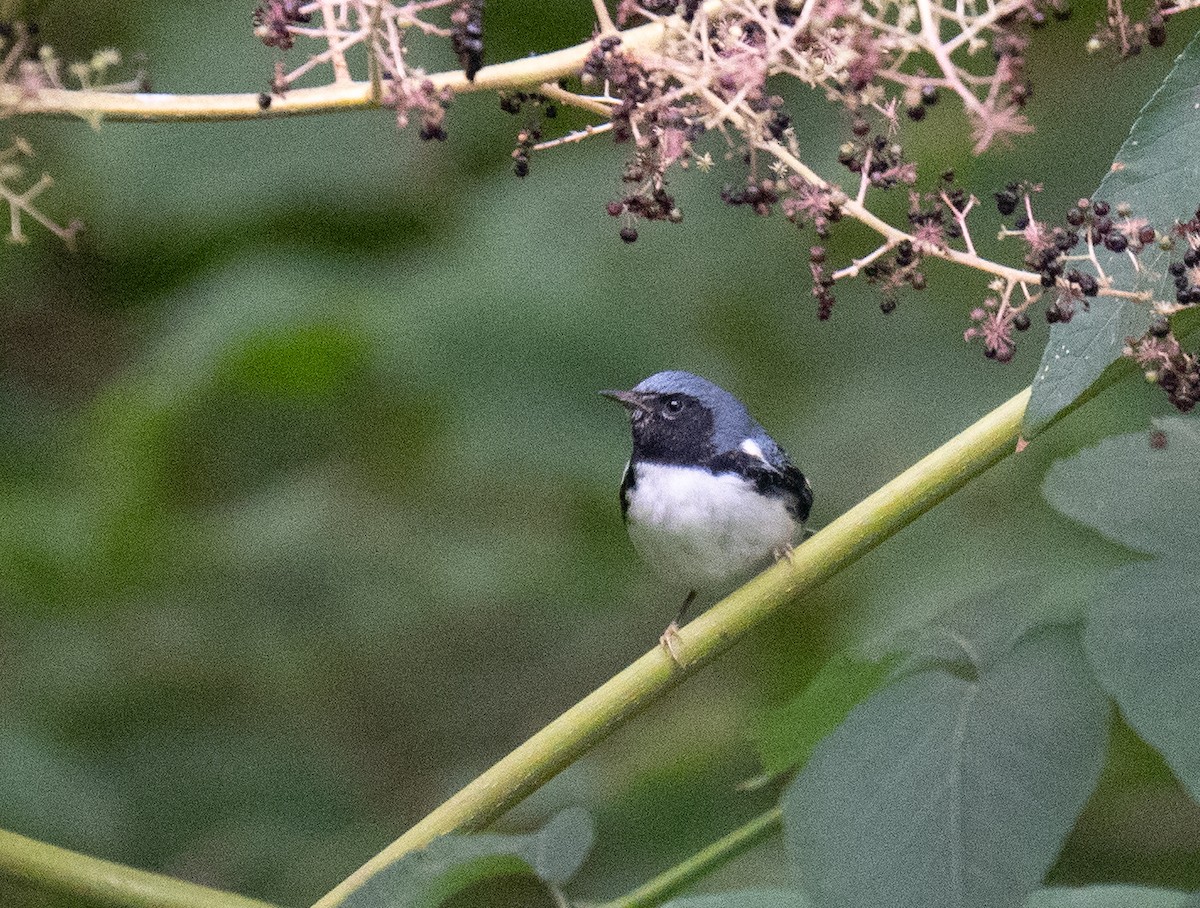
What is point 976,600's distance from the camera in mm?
1529

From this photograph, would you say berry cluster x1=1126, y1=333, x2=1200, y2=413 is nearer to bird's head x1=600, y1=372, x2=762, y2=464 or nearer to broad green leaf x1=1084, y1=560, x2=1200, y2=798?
broad green leaf x1=1084, y1=560, x2=1200, y2=798

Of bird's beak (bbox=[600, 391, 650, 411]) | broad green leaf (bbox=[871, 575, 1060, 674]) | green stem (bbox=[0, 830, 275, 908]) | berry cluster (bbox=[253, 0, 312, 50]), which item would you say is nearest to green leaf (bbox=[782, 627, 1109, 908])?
broad green leaf (bbox=[871, 575, 1060, 674])

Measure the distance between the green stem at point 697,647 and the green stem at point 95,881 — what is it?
15cm

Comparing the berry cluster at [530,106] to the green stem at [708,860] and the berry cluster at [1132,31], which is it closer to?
the berry cluster at [1132,31]

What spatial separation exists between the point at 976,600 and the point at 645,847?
1201 millimetres

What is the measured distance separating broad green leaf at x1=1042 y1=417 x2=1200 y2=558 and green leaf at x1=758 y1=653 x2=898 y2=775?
9.6 inches

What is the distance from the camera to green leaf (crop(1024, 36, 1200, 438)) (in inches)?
49.1

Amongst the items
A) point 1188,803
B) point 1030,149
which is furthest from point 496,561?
point 1188,803

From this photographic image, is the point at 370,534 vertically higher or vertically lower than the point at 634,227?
lower

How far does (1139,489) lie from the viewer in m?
1.39

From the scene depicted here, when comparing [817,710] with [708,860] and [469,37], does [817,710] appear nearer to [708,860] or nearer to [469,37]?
[708,860]

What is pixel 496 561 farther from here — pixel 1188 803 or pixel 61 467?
pixel 1188 803

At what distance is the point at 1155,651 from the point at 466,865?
2.05 ft

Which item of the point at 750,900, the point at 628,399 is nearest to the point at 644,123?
the point at 750,900
